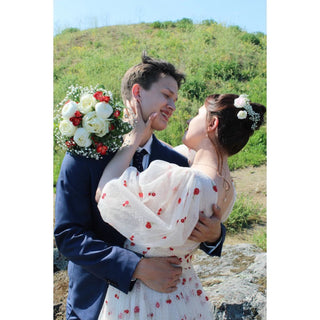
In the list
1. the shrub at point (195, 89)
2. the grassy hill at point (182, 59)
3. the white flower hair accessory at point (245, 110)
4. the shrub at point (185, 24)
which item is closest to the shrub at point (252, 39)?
the grassy hill at point (182, 59)

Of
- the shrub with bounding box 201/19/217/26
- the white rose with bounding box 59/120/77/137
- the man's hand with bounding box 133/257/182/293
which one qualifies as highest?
the shrub with bounding box 201/19/217/26

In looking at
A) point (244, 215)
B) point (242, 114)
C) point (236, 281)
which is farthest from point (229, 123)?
point (244, 215)

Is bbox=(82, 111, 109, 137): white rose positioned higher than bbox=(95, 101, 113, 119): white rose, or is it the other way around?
bbox=(95, 101, 113, 119): white rose

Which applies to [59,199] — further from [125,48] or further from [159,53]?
[125,48]

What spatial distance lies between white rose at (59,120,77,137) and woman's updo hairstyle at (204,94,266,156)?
0.78 meters

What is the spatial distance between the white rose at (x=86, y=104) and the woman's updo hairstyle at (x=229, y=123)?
67 centimetres

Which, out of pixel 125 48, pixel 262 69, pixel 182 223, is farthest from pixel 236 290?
pixel 125 48

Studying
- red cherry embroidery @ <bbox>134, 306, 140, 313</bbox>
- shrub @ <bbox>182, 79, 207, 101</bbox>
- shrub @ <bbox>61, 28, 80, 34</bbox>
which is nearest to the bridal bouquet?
red cherry embroidery @ <bbox>134, 306, 140, 313</bbox>

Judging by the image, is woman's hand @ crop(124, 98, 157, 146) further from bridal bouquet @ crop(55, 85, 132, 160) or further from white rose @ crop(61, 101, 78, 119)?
white rose @ crop(61, 101, 78, 119)

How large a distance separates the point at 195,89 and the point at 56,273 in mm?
5745

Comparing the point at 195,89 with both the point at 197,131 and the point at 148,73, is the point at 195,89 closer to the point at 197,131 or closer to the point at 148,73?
the point at 148,73

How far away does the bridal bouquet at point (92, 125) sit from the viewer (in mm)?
2014

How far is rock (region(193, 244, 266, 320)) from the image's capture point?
10.7ft

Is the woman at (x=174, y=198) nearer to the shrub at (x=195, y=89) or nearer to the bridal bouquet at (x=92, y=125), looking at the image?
the bridal bouquet at (x=92, y=125)
